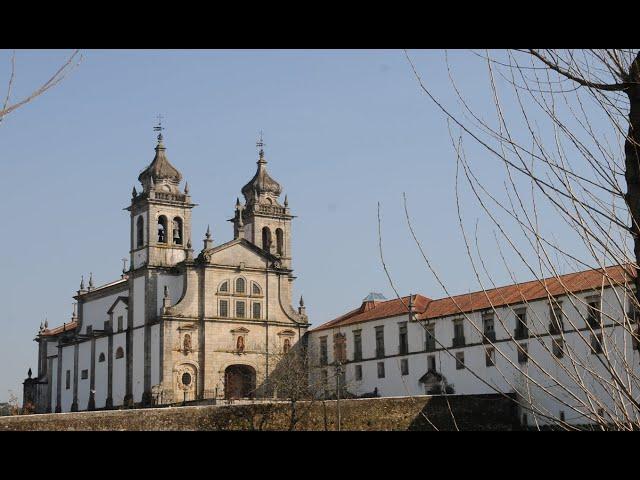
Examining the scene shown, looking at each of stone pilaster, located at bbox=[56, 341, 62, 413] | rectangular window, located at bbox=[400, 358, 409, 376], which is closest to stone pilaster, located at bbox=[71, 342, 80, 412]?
stone pilaster, located at bbox=[56, 341, 62, 413]

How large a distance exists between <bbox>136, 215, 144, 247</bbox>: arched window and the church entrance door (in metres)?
9.30

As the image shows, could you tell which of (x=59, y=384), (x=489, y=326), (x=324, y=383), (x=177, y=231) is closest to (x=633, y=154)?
(x=489, y=326)

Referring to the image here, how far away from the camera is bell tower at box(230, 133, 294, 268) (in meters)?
59.4

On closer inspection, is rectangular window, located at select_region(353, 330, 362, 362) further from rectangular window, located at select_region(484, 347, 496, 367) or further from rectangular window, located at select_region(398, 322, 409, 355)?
rectangular window, located at select_region(484, 347, 496, 367)

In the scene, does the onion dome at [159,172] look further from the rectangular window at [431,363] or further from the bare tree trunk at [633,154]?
the bare tree trunk at [633,154]

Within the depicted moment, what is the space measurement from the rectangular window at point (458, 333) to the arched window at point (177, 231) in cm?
1797

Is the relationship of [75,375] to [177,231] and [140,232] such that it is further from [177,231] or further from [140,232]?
[177,231]

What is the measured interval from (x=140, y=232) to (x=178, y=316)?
22.1 ft

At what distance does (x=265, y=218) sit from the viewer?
60.0 m

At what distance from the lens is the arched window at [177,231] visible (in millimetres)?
55553
